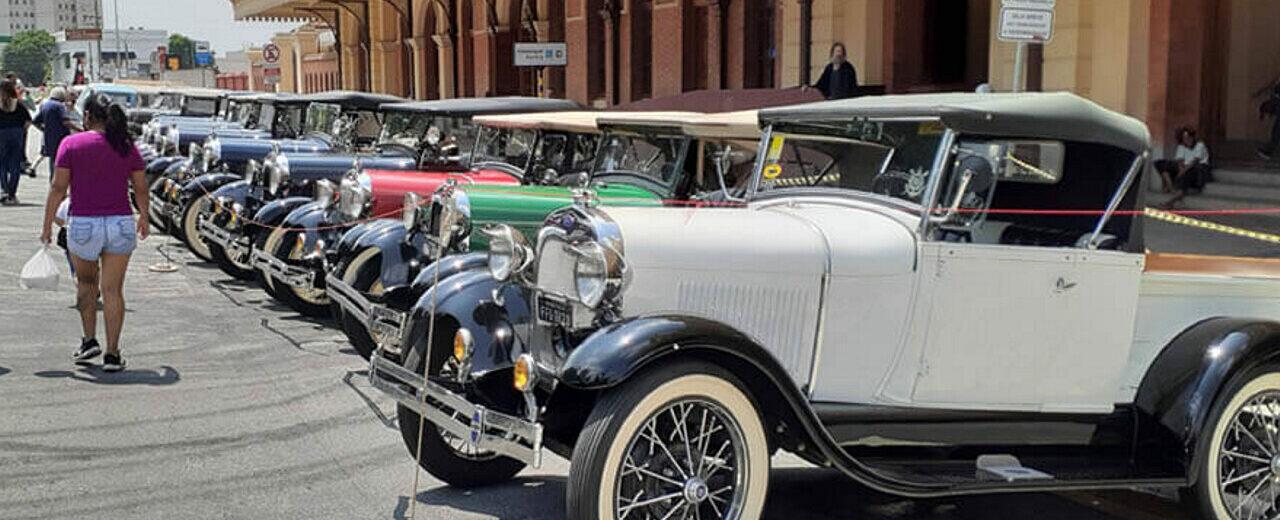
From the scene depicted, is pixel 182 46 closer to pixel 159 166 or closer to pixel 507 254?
pixel 159 166

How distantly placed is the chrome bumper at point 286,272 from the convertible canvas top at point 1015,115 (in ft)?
15.6

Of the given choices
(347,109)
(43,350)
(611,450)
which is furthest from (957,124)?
(347,109)

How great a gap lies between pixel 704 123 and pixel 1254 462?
3.58 m

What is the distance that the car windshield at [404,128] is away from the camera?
40.3 feet

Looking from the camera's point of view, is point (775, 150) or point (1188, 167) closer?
point (775, 150)

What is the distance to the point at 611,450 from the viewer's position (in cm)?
412

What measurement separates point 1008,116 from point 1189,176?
28.8 feet

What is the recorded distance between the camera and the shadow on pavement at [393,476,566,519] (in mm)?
5230

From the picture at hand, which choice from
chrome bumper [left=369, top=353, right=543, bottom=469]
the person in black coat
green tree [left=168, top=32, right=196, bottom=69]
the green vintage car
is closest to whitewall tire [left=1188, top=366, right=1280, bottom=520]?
chrome bumper [left=369, top=353, right=543, bottom=469]

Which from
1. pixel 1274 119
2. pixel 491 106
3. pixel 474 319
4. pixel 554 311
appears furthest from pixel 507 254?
pixel 1274 119

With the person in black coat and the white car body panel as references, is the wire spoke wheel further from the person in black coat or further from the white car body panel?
the person in black coat

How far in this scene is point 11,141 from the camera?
1791 centimetres

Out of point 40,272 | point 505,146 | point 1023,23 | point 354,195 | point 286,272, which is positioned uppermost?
point 1023,23

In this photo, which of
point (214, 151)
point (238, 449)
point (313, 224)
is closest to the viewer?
point (238, 449)
